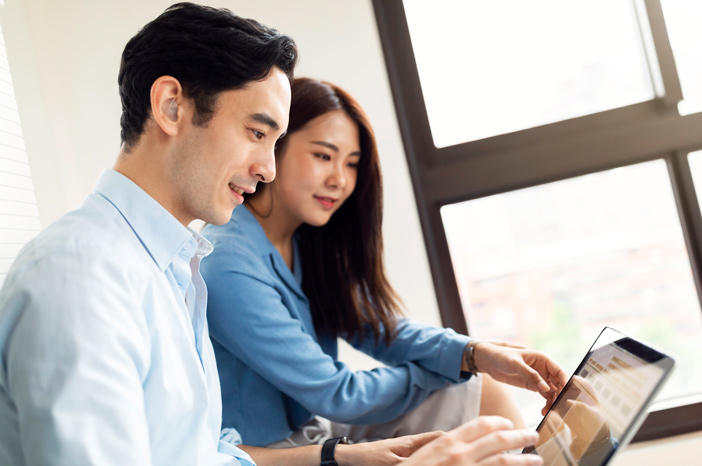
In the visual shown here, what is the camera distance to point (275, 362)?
3.89 feet

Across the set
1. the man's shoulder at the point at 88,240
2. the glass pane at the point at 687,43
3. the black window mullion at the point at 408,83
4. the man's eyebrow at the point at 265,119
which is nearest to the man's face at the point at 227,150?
the man's eyebrow at the point at 265,119

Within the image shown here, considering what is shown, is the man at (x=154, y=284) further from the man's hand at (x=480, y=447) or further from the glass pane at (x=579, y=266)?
the glass pane at (x=579, y=266)

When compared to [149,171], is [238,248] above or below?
below

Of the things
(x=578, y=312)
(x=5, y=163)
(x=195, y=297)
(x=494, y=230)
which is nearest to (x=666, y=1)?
(x=494, y=230)

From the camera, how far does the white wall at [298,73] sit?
70.6 inches

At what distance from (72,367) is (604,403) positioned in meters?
0.63

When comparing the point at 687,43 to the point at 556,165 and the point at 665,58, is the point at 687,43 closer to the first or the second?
the point at 665,58

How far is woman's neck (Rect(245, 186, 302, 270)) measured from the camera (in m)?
1.44

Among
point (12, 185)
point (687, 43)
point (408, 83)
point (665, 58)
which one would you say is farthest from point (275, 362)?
point (687, 43)

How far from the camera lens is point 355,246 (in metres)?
1.61

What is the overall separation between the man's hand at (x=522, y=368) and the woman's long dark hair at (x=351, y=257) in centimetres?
28

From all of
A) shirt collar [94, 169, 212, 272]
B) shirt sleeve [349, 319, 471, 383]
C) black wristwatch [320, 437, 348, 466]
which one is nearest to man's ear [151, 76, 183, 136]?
shirt collar [94, 169, 212, 272]

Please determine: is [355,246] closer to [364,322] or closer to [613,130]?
[364,322]

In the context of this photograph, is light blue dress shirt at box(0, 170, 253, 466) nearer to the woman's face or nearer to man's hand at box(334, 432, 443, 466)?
man's hand at box(334, 432, 443, 466)
